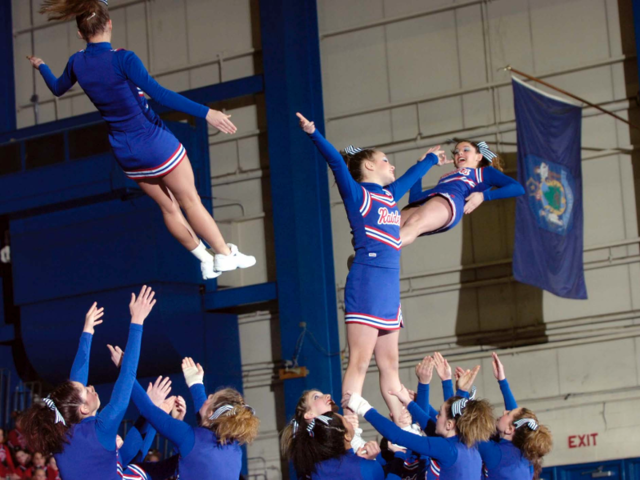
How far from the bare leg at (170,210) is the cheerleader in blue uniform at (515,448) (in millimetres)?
2216

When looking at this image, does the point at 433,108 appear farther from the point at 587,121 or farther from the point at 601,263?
the point at 601,263

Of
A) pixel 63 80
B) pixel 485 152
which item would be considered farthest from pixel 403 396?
pixel 63 80

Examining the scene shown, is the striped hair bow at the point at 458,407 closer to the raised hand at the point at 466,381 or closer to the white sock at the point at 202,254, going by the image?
the raised hand at the point at 466,381

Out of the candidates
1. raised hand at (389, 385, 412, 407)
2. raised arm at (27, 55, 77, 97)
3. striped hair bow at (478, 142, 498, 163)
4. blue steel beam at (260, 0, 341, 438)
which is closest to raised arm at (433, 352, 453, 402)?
raised hand at (389, 385, 412, 407)

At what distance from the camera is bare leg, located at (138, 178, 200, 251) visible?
17.9 feet

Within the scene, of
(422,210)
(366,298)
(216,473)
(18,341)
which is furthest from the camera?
(18,341)

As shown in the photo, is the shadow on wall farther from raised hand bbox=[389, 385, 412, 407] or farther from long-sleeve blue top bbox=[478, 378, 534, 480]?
raised hand bbox=[389, 385, 412, 407]

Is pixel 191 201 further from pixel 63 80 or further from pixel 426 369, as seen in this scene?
pixel 426 369

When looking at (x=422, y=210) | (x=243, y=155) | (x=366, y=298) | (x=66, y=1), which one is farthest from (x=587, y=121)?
(x=66, y=1)

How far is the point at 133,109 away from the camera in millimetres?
5062

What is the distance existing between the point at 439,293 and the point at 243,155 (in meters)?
3.89

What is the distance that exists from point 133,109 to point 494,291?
8815mm

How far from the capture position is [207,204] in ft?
47.3

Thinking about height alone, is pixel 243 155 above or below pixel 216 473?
above
